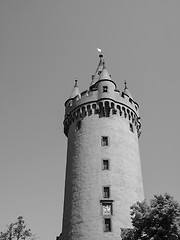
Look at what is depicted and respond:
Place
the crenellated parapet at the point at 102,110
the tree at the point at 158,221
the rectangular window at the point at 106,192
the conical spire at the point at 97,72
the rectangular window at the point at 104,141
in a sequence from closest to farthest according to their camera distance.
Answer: the tree at the point at 158,221 → the rectangular window at the point at 106,192 → the rectangular window at the point at 104,141 → the crenellated parapet at the point at 102,110 → the conical spire at the point at 97,72

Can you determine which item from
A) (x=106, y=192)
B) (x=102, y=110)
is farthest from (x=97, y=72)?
(x=106, y=192)

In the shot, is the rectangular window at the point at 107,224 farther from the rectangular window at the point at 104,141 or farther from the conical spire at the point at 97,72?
the conical spire at the point at 97,72

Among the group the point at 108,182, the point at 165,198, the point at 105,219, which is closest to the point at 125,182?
the point at 108,182

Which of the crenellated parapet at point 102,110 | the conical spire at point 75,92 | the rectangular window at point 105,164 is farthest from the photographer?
the conical spire at point 75,92

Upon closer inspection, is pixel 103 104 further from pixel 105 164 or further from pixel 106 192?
pixel 106 192

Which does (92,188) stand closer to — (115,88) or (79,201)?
(79,201)

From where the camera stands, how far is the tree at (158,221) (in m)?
21.8

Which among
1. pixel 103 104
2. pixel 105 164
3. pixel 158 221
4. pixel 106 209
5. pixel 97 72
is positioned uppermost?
pixel 97 72

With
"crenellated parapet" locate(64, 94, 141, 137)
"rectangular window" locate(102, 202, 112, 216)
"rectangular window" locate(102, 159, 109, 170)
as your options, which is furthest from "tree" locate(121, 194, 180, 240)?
"crenellated parapet" locate(64, 94, 141, 137)

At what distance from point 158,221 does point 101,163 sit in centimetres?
1362

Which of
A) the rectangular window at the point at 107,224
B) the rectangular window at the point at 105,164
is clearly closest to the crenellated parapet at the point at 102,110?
the rectangular window at the point at 105,164

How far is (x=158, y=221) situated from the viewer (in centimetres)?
2231

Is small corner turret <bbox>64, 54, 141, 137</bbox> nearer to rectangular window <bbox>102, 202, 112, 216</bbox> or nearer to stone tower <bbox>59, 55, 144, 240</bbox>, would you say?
stone tower <bbox>59, 55, 144, 240</bbox>

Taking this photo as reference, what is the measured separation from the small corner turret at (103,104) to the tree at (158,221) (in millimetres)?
17360
